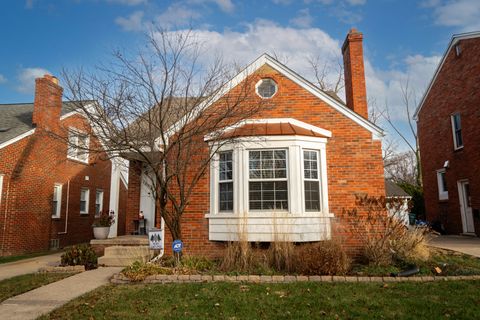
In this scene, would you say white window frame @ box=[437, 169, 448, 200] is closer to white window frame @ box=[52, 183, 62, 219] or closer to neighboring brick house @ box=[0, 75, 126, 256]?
neighboring brick house @ box=[0, 75, 126, 256]

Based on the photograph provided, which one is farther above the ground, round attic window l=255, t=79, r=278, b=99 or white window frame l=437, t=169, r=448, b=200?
round attic window l=255, t=79, r=278, b=99

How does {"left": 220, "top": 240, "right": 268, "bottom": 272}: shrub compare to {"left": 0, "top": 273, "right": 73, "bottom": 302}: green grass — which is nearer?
{"left": 0, "top": 273, "right": 73, "bottom": 302}: green grass

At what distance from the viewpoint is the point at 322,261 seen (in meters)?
7.40

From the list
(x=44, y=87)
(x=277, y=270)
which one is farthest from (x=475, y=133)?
(x=44, y=87)

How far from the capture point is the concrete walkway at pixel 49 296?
218 inches

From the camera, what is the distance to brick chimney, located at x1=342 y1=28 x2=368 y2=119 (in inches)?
417

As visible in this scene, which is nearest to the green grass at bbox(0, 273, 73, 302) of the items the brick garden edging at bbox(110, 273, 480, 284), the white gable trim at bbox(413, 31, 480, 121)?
the brick garden edging at bbox(110, 273, 480, 284)

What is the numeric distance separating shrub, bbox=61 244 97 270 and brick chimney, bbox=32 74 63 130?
7.47m

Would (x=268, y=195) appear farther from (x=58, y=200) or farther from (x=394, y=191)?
(x=394, y=191)

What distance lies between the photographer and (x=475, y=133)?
1427 cm

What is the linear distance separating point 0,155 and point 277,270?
36.3ft

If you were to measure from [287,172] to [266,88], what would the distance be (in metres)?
2.80

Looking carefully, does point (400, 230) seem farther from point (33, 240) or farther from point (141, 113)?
point (33, 240)

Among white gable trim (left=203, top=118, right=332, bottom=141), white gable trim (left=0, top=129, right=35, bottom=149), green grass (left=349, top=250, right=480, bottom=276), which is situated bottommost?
green grass (left=349, top=250, right=480, bottom=276)
